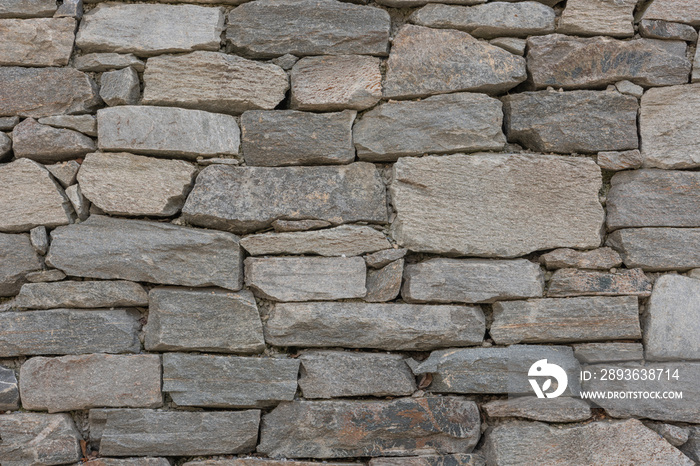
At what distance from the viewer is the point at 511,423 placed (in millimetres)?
2008

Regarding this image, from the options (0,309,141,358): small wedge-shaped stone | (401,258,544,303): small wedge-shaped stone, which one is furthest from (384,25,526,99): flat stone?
(0,309,141,358): small wedge-shaped stone

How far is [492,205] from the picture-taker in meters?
2.05

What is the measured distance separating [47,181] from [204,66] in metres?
0.84

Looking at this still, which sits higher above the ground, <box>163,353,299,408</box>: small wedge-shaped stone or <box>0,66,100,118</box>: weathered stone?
<box>0,66,100,118</box>: weathered stone

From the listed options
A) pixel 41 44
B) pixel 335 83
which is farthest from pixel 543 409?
pixel 41 44

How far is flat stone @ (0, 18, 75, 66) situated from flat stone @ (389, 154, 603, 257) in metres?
1.58

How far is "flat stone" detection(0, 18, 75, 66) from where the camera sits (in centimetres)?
208

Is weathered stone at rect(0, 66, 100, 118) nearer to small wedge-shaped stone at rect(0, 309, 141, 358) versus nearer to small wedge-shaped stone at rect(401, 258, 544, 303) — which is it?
small wedge-shaped stone at rect(0, 309, 141, 358)

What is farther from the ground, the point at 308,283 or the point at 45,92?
the point at 45,92

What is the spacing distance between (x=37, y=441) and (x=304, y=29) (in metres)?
2.10

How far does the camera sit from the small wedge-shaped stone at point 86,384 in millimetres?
1968

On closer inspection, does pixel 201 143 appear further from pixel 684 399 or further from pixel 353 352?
pixel 684 399

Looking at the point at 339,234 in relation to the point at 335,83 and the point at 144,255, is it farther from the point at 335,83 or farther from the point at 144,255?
the point at 144,255
